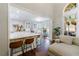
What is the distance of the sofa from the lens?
190cm

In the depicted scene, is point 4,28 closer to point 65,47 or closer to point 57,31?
point 57,31

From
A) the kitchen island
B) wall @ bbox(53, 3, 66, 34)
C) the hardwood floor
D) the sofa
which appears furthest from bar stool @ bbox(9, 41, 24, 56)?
wall @ bbox(53, 3, 66, 34)

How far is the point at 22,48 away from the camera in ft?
6.48

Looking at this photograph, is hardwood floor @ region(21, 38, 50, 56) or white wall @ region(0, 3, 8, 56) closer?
white wall @ region(0, 3, 8, 56)

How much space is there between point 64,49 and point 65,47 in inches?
1.9

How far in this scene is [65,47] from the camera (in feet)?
6.33

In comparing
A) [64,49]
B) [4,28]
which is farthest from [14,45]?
[64,49]

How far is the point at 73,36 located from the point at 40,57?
77cm

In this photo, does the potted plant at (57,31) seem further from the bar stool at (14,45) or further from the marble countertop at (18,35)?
the bar stool at (14,45)

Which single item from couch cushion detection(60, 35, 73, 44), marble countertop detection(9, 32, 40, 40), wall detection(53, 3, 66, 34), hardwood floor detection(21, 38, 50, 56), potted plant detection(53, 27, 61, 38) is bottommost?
hardwood floor detection(21, 38, 50, 56)

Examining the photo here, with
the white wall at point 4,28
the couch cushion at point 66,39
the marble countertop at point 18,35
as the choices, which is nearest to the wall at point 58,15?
the couch cushion at point 66,39

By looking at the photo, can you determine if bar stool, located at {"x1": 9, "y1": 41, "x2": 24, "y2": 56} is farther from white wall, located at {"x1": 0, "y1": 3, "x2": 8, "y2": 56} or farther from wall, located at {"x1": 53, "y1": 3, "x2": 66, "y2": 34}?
wall, located at {"x1": 53, "y1": 3, "x2": 66, "y2": 34}

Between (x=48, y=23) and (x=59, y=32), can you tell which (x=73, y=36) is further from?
(x=48, y=23)

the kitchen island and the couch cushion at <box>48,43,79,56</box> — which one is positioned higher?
the kitchen island
